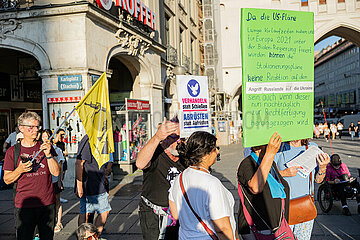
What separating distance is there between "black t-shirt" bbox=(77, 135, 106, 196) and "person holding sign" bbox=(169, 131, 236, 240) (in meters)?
2.41

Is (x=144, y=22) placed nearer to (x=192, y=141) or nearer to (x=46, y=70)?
(x=46, y=70)

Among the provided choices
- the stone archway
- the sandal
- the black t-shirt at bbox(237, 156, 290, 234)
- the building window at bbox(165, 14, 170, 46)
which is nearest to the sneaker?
the black t-shirt at bbox(237, 156, 290, 234)

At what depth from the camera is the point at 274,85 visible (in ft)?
9.08

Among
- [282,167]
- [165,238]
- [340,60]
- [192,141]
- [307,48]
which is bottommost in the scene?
[165,238]

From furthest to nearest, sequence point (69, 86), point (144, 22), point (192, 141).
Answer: point (144, 22) → point (69, 86) → point (192, 141)

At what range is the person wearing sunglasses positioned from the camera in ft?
11.1

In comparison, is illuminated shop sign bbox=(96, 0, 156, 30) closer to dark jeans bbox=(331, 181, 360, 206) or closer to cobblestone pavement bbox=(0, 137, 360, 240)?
cobblestone pavement bbox=(0, 137, 360, 240)

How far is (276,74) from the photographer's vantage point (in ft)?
9.11

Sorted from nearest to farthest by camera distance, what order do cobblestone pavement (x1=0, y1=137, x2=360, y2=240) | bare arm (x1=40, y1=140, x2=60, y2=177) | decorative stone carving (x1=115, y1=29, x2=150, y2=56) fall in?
bare arm (x1=40, y1=140, x2=60, y2=177)
cobblestone pavement (x1=0, y1=137, x2=360, y2=240)
decorative stone carving (x1=115, y1=29, x2=150, y2=56)

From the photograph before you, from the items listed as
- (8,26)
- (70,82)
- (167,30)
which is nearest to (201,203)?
(70,82)

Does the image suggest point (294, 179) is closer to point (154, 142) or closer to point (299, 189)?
point (299, 189)

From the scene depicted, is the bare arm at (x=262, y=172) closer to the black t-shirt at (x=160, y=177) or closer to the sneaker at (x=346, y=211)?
the black t-shirt at (x=160, y=177)

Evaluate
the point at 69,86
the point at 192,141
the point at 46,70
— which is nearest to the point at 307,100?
the point at 192,141

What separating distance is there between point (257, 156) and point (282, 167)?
0.48 meters
